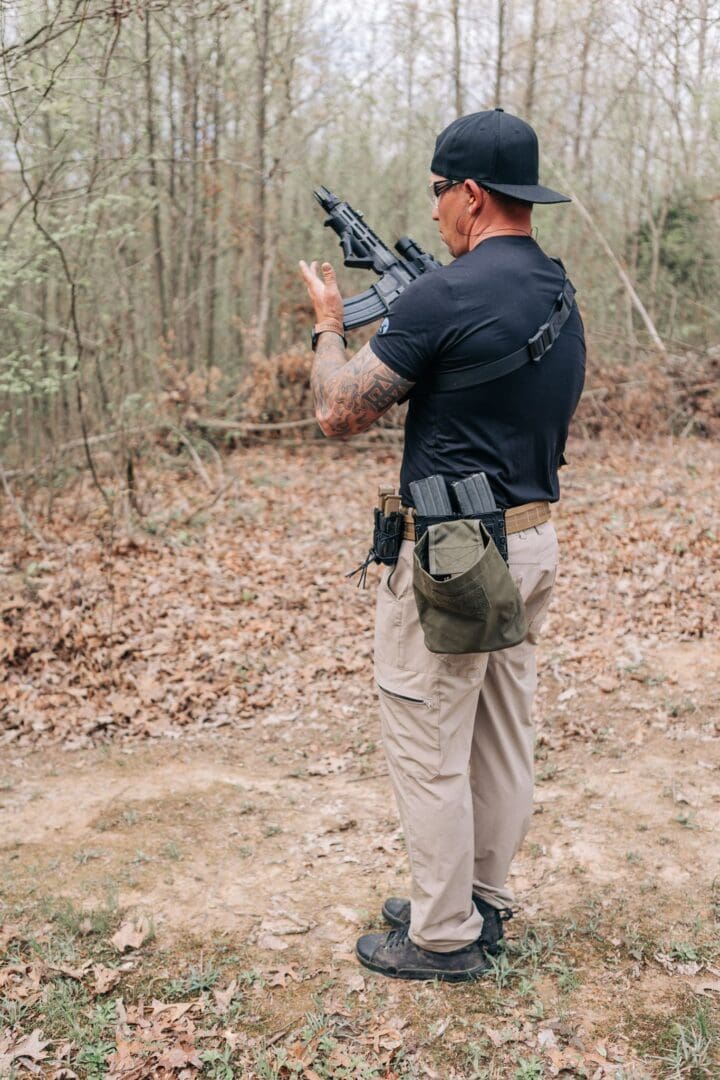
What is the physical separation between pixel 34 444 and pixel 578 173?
402 inches

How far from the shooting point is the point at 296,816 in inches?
167

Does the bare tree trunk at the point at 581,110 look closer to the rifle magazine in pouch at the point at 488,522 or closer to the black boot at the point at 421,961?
the rifle magazine in pouch at the point at 488,522

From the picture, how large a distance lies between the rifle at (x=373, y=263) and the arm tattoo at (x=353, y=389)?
12.7 inches

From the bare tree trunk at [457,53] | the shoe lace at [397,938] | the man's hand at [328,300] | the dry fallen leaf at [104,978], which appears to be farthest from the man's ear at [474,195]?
the bare tree trunk at [457,53]

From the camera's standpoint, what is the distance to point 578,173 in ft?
48.3

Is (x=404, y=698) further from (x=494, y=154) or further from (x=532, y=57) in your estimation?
(x=532, y=57)

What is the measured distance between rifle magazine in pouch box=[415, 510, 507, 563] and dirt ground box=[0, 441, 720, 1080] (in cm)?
142

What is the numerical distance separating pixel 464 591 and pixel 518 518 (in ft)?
1.21

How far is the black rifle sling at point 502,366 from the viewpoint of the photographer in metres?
2.35

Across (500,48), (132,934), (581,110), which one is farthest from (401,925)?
(581,110)

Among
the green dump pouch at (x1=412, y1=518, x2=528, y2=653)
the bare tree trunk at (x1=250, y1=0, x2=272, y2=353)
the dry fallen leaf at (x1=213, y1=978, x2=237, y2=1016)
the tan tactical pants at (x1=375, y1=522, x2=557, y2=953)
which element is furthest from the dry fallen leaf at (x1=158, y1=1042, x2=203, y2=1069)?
the bare tree trunk at (x1=250, y1=0, x2=272, y2=353)

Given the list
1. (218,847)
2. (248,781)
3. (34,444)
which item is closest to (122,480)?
(34,444)

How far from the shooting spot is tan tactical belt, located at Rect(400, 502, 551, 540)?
2.56 metres

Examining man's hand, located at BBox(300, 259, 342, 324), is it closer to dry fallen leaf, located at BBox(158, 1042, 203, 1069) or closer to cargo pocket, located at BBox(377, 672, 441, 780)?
cargo pocket, located at BBox(377, 672, 441, 780)
